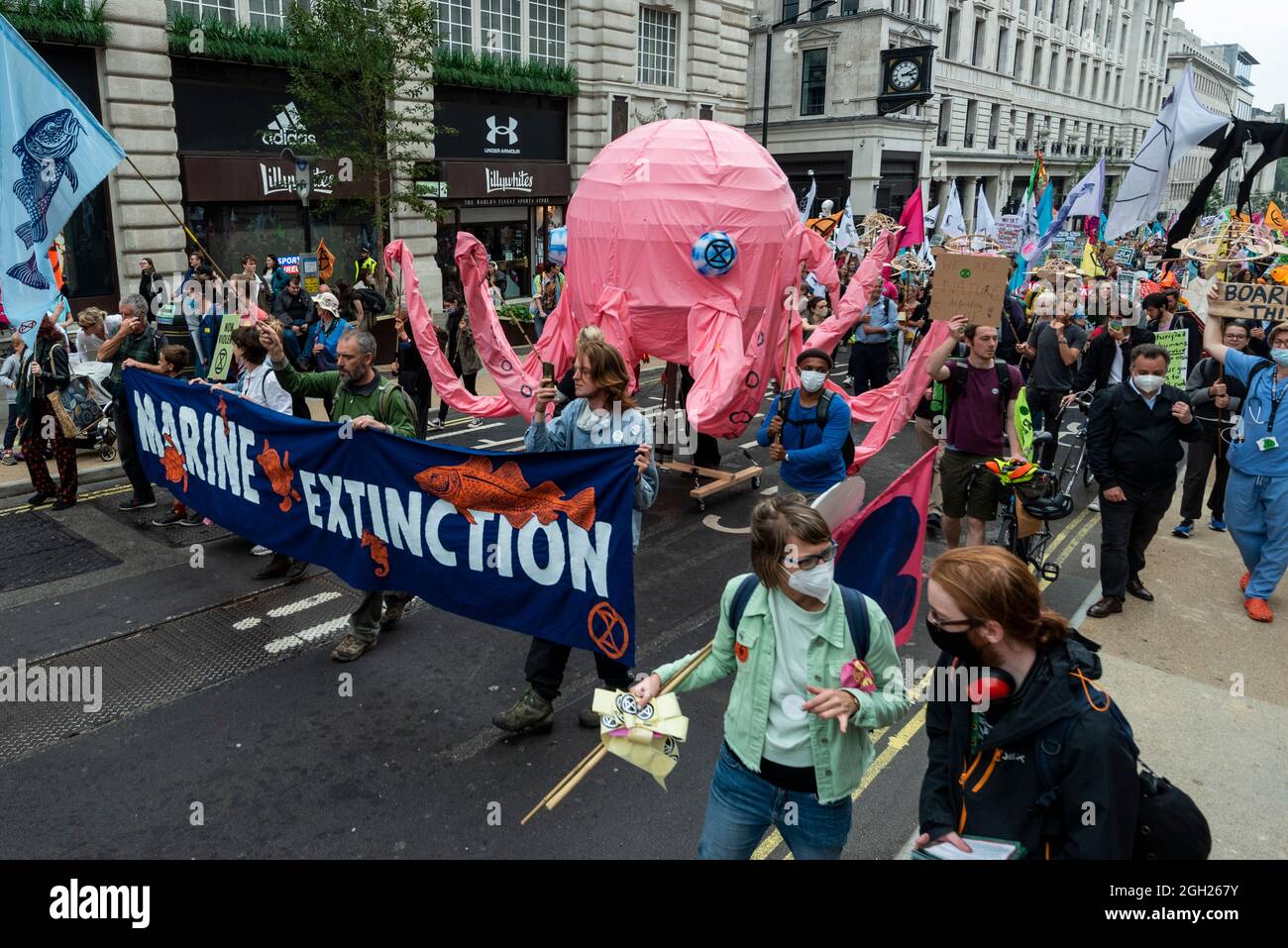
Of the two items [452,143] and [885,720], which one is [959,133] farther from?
[885,720]

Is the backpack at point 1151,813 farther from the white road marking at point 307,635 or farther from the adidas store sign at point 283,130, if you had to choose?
the adidas store sign at point 283,130

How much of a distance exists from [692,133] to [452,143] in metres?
15.3

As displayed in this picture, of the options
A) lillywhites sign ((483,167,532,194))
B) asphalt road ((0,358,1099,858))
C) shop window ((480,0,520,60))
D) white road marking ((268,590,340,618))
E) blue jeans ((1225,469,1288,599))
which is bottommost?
asphalt road ((0,358,1099,858))

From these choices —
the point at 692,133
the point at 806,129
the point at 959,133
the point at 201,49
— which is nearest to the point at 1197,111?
the point at 692,133

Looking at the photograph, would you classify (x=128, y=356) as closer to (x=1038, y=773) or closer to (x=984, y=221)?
(x=1038, y=773)

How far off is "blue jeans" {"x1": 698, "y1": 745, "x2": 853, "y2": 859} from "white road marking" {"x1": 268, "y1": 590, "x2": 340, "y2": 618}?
4466 mm

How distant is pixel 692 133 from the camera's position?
8.52 m

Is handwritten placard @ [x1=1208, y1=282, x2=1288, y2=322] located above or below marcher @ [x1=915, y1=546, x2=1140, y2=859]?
above

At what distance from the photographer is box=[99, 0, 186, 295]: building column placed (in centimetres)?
1559

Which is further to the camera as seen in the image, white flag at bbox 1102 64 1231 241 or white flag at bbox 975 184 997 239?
white flag at bbox 975 184 997 239

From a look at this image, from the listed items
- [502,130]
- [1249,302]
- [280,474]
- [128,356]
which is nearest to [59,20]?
[128,356]

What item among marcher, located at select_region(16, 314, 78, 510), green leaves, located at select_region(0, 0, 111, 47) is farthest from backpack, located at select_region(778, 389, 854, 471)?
green leaves, located at select_region(0, 0, 111, 47)

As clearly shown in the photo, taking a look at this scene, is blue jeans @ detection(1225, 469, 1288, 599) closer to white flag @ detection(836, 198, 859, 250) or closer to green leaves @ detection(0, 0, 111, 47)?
white flag @ detection(836, 198, 859, 250)

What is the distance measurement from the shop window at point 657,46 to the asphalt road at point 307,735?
2184 centimetres
